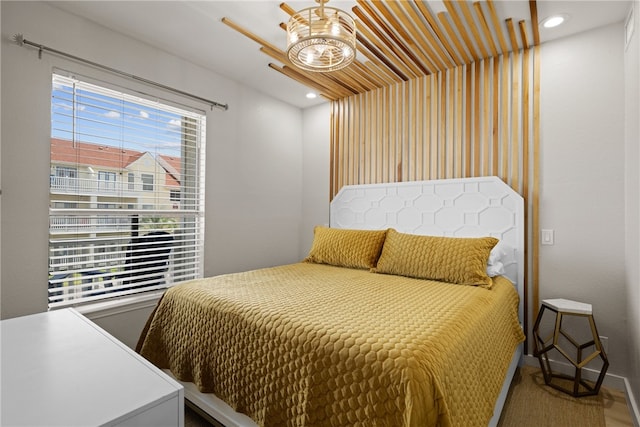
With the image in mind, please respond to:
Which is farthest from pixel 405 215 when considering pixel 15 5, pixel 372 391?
pixel 15 5

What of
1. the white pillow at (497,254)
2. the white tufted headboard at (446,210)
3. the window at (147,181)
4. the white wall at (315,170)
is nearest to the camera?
the white pillow at (497,254)

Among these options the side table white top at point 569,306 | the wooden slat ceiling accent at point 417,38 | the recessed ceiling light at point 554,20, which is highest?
the recessed ceiling light at point 554,20

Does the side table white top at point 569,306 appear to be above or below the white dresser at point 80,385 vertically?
below

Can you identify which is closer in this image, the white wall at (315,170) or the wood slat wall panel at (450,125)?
the wood slat wall panel at (450,125)

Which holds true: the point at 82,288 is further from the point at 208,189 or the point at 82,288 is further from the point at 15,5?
the point at 15,5

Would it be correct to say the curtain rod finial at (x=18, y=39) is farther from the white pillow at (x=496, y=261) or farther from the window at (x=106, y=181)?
the white pillow at (x=496, y=261)

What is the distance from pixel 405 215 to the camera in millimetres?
3061

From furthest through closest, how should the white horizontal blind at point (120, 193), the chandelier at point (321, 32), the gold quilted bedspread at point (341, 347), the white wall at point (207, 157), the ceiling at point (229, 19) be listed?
the white horizontal blind at point (120, 193) < the ceiling at point (229, 19) < the white wall at point (207, 157) < the chandelier at point (321, 32) < the gold quilted bedspread at point (341, 347)

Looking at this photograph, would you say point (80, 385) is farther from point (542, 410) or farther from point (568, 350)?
point (568, 350)

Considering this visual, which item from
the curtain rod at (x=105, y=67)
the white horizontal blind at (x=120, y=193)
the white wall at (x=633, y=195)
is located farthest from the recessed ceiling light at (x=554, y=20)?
the white horizontal blind at (x=120, y=193)

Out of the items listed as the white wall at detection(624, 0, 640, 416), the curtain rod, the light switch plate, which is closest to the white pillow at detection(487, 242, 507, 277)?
the light switch plate

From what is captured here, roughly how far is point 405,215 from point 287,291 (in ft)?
5.32

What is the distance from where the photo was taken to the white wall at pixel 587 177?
2180 mm

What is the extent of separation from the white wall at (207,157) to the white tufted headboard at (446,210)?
84 cm
